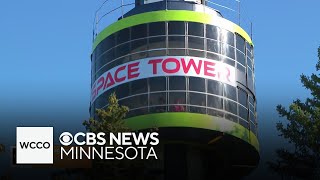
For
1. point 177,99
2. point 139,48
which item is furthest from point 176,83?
point 139,48

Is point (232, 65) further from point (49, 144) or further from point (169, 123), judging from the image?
point (49, 144)

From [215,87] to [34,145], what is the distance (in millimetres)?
11058

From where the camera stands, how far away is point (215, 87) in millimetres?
43625

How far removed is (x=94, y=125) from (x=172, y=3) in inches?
487

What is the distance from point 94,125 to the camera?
121 feet

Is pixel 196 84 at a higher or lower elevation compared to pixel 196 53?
lower

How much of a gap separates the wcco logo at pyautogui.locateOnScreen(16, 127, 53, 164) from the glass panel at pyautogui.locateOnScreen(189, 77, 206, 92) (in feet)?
28.7

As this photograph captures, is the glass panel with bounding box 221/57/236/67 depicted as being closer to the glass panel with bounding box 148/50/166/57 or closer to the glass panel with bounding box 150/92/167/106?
the glass panel with bounding box 148/50/166/57

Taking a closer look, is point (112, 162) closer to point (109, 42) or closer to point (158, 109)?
point (158, 109)

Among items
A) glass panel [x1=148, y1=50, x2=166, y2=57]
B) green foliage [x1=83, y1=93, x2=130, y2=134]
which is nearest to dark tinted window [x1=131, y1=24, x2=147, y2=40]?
Answer: glass panel [x1=148, y1=50, x2=166, y2=57]

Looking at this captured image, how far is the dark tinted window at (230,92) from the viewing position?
4406 centimetres

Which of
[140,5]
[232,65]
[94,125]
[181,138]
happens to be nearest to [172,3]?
[140,5]

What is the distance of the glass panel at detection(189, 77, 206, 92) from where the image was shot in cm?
4309

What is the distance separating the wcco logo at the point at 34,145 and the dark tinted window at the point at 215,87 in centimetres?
975
